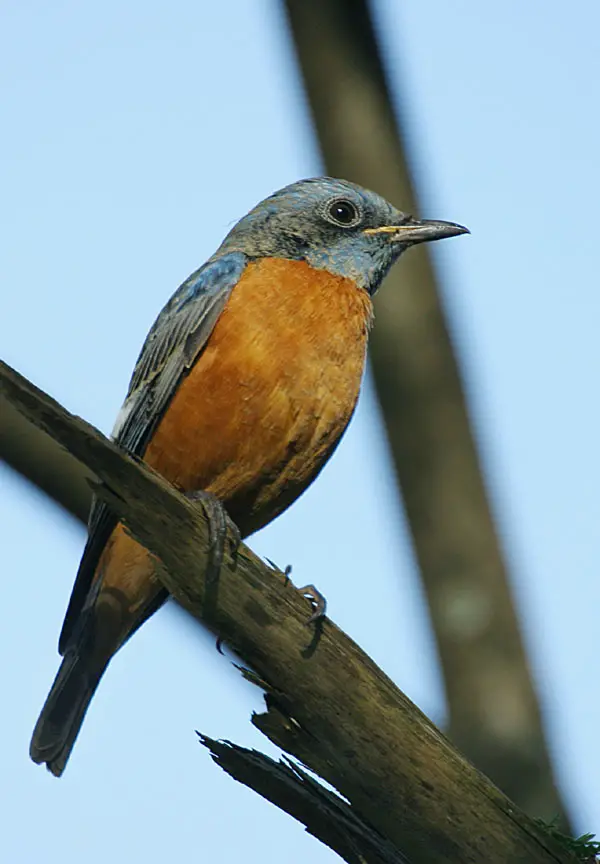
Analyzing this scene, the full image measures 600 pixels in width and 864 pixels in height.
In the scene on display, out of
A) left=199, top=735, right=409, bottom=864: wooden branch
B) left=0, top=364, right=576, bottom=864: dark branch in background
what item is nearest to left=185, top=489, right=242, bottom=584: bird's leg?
left=0, top=364, right=576, bottom=864: dark branch in background

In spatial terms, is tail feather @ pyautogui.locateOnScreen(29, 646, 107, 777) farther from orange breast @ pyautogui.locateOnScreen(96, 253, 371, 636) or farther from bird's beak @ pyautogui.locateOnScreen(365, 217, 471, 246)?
bird's beak @ pyautogui.locateOnScreen(365, 217, 471, 246)

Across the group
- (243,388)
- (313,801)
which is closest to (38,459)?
(243,388)

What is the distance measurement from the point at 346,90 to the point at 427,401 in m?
1.80

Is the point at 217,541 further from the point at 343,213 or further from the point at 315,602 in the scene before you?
the point at 343,213

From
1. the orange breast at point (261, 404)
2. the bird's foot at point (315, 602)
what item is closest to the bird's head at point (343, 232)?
the orange breast at point (261, 404)

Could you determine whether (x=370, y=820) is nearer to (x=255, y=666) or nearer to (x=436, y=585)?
(x=255, y=666)

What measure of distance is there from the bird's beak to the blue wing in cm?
94

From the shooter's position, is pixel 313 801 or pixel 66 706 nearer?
pixel 313 801

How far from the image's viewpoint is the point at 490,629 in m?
6.62

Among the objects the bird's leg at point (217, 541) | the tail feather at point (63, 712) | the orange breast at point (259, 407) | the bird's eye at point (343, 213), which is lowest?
the tail feather at point (63, 712)

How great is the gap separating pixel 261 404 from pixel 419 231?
6.11 feet

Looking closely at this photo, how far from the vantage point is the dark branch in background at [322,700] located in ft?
14.5

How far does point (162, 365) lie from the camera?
6828 millimetres

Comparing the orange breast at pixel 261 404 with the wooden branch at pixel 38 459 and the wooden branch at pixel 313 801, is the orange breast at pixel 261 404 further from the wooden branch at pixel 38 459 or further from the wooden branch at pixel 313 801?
the wooden branch at pixel 313 801
